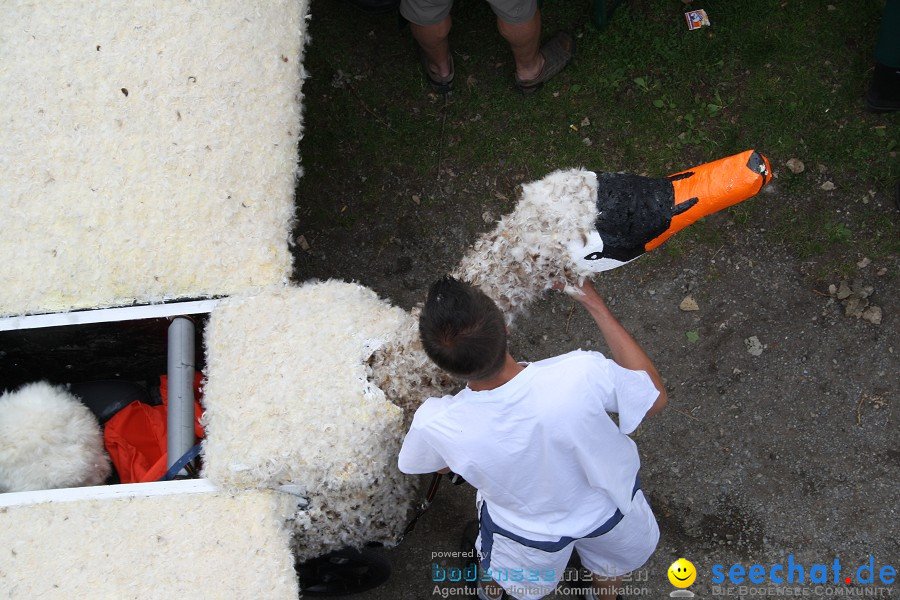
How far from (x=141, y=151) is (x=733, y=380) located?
2.38 meters

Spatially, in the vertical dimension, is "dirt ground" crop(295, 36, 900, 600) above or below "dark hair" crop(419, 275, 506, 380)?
below

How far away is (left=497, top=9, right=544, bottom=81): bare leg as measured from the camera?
2.88m

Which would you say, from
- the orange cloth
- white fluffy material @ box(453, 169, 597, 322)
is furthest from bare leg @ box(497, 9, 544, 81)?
the orange cloth

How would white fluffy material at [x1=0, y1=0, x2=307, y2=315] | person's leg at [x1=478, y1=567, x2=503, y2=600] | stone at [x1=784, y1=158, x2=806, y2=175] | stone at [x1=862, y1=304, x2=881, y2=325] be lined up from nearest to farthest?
white fluffy material at [x1=0, y1=0, x2=307, y2=315], person's leg at [x1=478, y1=567, x2=503, y2=600], stone at [x1=862, y1=304, x2=881, y2=325], stone at [x1=784, y1=158, x2=806, y2=175]

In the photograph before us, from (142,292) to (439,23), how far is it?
1.75m

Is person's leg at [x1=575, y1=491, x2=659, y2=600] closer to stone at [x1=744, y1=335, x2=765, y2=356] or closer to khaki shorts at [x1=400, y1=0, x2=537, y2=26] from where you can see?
stone at [x1=744, y1=335, x2=765, y2=356]

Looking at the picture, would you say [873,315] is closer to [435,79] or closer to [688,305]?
[688,305]

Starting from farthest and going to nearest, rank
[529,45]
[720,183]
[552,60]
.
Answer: [552,60] → [529,45] → [720,183]

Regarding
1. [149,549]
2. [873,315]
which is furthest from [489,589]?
[873,315]

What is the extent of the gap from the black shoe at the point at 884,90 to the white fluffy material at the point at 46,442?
10.8 feet

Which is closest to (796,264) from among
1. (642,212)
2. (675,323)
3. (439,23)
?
(675,323)

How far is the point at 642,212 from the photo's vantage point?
168 cm

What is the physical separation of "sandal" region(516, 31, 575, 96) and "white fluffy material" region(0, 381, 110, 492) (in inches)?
87.8

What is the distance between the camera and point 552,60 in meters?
3.11
